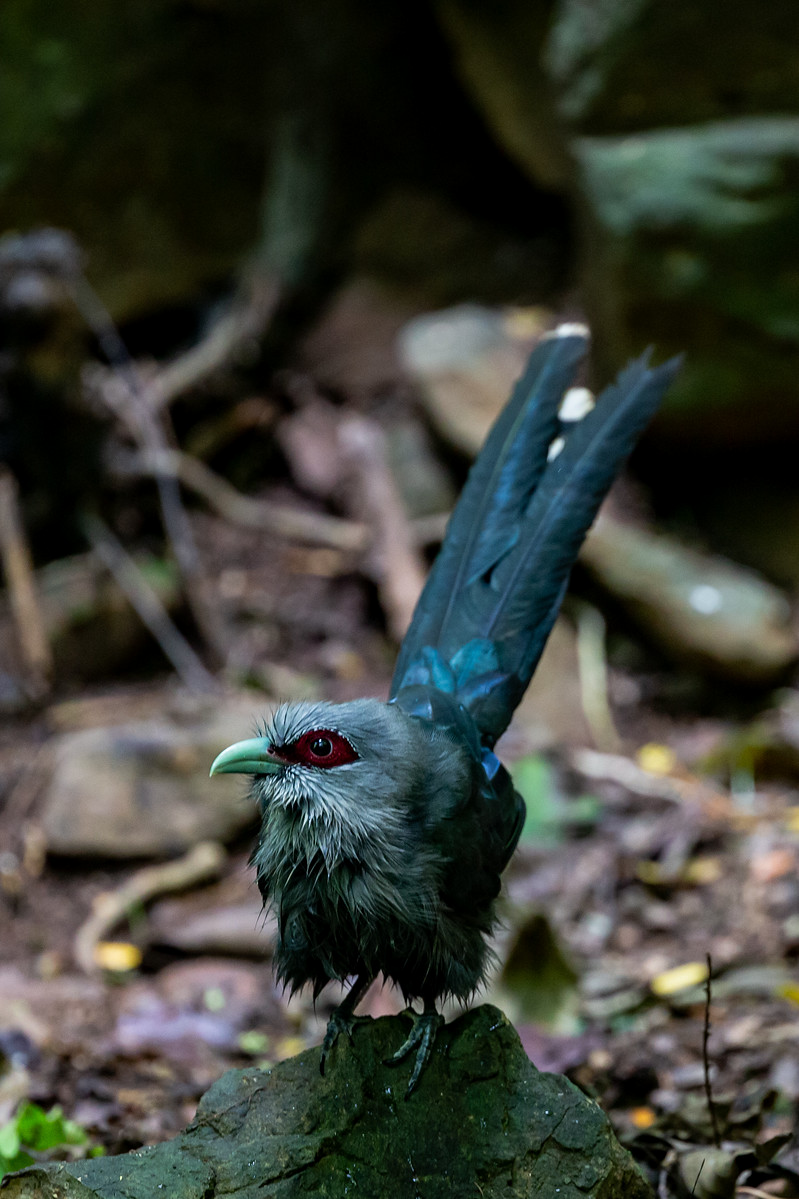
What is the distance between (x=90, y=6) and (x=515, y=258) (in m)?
3.38

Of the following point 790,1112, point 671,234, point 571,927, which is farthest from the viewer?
point 671,234

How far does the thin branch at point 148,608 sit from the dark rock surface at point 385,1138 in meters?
4.12

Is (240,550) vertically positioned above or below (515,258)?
below

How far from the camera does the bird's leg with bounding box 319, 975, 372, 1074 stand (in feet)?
7.57

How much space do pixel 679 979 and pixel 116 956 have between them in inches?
91.5

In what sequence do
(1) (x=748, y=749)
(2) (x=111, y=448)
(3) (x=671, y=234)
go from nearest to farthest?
(1) (x=748, y=749), (3) (x=671, y=234), (2) (x=111, y=448)

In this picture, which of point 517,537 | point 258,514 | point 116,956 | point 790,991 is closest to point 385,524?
point 258,514

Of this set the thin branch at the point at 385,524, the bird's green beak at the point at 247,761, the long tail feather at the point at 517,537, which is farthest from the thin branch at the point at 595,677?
the bird's green beak at the point at 247,761

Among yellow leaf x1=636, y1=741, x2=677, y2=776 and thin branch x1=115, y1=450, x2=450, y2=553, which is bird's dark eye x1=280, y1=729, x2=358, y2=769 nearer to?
yellow leaf x1=636, y1=741, x2=677, y2=776

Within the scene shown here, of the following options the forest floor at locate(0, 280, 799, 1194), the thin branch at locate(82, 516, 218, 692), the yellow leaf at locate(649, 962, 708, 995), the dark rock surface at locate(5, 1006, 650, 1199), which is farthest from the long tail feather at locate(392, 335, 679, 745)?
the thin branch at locate(82, 516, 218, 692)

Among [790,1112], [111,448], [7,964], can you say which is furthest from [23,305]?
[790,1112]

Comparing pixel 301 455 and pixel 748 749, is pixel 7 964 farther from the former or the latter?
pixel 301 455

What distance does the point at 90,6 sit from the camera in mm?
7152

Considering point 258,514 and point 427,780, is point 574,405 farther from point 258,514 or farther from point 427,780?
point 258,514
